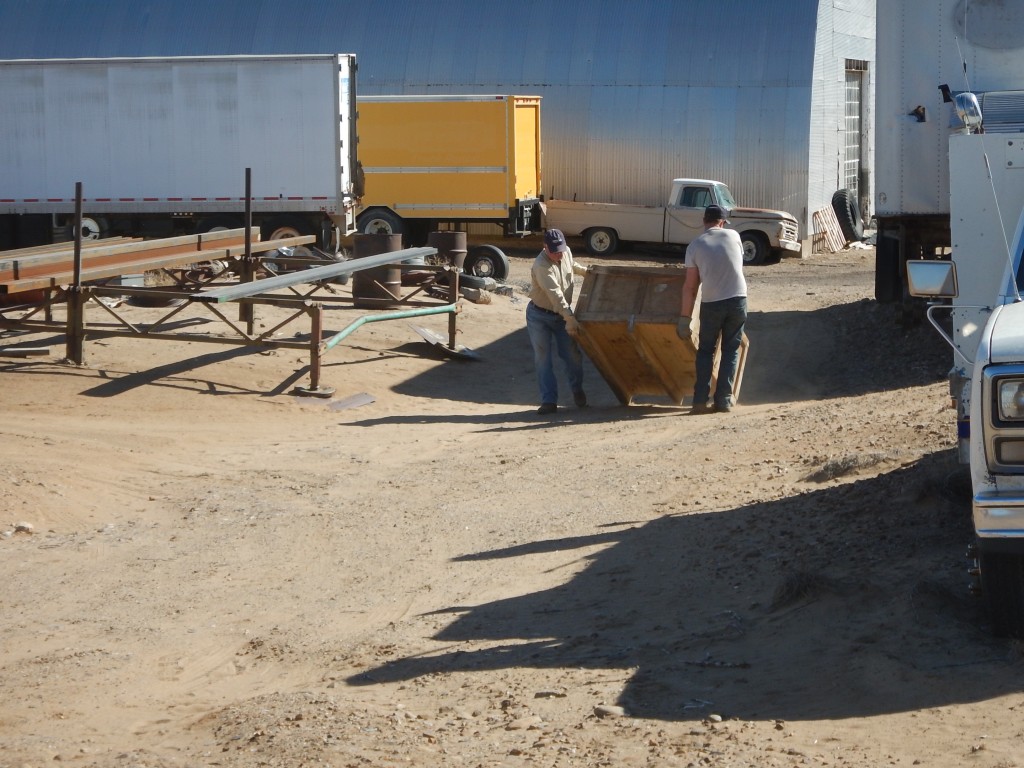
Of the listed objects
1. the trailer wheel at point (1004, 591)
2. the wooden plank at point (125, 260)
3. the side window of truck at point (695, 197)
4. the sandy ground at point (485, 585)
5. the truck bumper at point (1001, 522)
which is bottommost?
the sandy ground at point (485, 585)

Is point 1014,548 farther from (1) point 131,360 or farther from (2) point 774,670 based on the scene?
(1) point 131,360

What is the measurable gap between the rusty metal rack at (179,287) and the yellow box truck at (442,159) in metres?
11.2

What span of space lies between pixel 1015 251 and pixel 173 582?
189 inches

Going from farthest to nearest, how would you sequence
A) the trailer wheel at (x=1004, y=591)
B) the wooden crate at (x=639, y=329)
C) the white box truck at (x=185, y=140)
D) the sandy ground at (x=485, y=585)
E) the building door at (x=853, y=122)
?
the building door at (x=853, y=122), the white box truck at (x=185, y=140), the wooden crate at (x=639, y=329), the trailer wheel at (x=1004, y=591), the sandy ground at (x=485, y=585)

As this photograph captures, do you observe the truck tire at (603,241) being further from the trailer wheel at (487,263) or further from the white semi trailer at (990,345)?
the white semi trailer at (990,345)

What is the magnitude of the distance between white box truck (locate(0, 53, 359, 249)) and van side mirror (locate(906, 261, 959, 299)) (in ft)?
62.6

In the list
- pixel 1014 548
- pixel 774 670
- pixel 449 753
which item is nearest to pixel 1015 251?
pixel 1014 548

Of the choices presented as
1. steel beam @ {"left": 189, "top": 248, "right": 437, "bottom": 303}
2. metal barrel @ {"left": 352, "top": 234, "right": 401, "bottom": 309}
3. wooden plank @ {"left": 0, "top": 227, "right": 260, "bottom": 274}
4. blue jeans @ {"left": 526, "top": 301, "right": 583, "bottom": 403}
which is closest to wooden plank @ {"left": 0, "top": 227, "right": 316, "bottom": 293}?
wooden plank @ {"left": 0, "top": 227, "right": 260, "bottom": 274}

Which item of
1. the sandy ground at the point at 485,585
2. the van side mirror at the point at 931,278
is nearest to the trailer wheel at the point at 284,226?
the sandy ground at the point at 485,585

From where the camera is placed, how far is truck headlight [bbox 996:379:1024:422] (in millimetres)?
4965

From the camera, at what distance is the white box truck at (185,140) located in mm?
24359

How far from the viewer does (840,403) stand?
11.7 metres

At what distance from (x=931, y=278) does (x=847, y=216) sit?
1002 inches

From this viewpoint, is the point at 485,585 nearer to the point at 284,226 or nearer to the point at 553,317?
the point at 553,317
